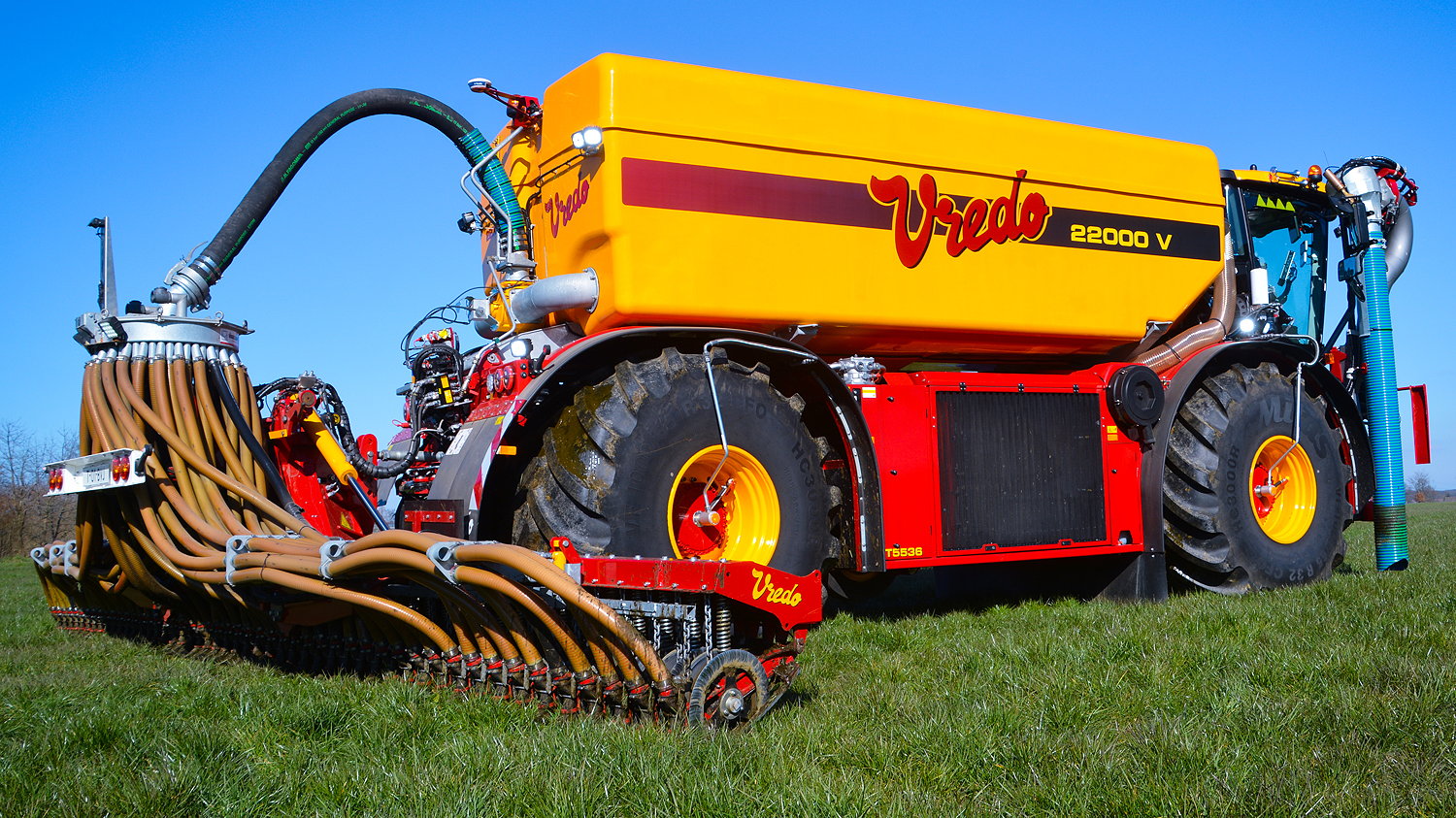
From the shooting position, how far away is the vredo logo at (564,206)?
5738mm

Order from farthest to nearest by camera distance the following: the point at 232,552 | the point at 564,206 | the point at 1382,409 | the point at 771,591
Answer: the point at 1382,409 < the point at 564,206 < the point at 232,552 < the point at 771,591

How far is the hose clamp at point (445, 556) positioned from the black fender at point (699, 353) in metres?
1.16

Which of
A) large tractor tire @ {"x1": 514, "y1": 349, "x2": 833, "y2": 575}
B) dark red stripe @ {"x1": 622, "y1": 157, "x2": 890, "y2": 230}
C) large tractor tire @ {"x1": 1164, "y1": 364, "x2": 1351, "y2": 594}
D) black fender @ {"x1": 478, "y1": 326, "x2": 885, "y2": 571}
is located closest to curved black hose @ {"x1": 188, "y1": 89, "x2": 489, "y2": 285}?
dark red stripe @ {"x1": 622, "y1": 157, "x2": 890, "y2": 230}

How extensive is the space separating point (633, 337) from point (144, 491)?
8.29 ft

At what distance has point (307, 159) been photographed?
6.58 m

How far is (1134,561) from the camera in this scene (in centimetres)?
732

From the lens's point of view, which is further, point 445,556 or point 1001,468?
point 1001,468

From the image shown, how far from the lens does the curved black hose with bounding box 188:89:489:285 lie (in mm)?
6336

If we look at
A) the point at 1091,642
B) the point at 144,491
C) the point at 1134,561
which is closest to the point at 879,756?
the point at 1091,642

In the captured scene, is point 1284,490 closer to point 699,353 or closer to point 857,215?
point 857,215

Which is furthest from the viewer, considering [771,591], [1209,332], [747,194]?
[1209,332]

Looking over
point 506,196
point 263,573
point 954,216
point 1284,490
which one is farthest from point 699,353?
point 1284,490

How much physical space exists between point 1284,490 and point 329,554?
6660mm

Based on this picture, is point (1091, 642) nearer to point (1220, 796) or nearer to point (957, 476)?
point (957, 476)
